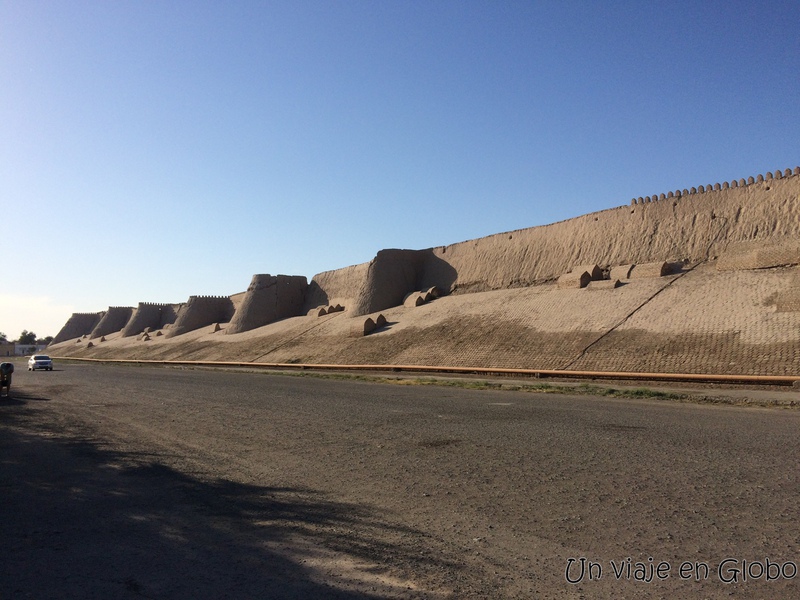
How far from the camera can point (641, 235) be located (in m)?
31.0

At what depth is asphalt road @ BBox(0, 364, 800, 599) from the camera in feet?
13.0

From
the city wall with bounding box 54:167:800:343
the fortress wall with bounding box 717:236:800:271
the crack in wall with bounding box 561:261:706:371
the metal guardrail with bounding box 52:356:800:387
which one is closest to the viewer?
the metal guardrail with bounding box 52:356:800:387

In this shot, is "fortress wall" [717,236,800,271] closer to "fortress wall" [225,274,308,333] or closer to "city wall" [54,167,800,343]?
"city wall" [54,167,800,343]

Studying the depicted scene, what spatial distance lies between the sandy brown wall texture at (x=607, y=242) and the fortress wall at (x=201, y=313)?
23.0 meters

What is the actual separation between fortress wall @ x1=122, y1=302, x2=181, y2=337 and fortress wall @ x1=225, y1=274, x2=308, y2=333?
20.4m

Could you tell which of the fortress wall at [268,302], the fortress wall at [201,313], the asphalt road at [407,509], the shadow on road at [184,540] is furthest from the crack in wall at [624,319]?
the fortress wall at [201,313]

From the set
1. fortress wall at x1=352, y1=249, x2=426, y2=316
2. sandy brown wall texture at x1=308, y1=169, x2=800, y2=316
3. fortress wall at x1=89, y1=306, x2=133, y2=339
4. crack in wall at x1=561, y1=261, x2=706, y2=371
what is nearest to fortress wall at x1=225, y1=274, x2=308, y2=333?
sandy brown wall texture at x1=308, y1=169, x2=800, y2=316

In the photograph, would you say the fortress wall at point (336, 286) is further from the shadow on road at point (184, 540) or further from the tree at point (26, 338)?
the tree at point (26, 338)

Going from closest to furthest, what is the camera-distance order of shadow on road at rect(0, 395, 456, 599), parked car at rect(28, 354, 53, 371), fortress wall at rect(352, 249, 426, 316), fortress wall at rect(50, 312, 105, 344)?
shadow on road at rect(0, 395, 456, 599) → parked car at rect(28, 354, 53, 371) → fortress wall at rect(352, 249, 426, 316) → fortress wall at rect(50, 312, 105, 344)

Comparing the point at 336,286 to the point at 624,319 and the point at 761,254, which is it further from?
the point at 761,254

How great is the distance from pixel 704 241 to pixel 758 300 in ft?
21.0

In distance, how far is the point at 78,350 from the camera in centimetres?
7281

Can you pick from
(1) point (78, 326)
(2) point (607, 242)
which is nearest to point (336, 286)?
(2) point (607, 242)

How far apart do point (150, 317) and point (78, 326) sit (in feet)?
79.0
